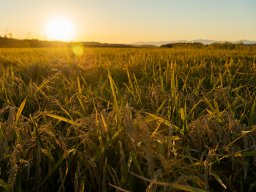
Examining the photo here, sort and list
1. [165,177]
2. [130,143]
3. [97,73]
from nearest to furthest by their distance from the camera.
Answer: [165,177] < [130,143] < [97,73]

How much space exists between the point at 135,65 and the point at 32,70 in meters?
1.12

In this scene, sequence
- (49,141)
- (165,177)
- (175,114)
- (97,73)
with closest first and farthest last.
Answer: (165,177)
(49,141)
(175,114)
(97,73)

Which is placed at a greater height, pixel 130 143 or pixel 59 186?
pixel 130 143

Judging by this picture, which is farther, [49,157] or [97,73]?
[97,73]

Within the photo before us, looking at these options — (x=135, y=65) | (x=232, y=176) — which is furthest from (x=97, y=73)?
(x=232, y=176)

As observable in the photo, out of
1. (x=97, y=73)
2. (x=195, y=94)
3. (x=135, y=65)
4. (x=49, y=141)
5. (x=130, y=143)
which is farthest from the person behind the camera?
(x=135, y=65)

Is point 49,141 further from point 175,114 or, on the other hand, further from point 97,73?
point 97,73

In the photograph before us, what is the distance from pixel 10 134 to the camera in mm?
1713

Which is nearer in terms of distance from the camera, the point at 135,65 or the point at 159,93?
the point at 159,93

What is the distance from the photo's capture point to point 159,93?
8.29 ft

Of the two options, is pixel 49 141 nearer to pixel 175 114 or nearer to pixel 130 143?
pixel 130 143

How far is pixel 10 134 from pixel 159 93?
1.11m

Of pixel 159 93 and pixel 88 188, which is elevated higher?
pixel 159 93

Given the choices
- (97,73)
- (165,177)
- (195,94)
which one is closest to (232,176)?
(165,177)
